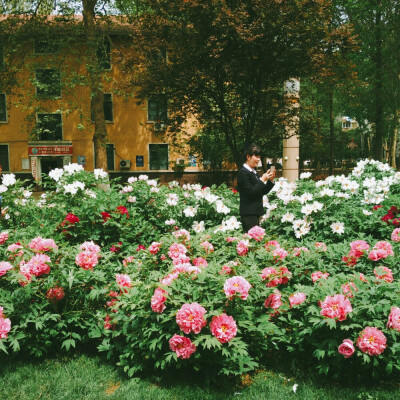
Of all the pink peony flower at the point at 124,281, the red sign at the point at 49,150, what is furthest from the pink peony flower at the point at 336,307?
the red sign at the point at 49,150

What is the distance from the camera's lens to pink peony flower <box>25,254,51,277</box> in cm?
322

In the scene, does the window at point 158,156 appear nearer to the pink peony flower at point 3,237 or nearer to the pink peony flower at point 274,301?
the pink peony flower at point 3,237

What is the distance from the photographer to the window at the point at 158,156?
29.1 metres

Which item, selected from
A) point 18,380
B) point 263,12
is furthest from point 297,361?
point 263,12

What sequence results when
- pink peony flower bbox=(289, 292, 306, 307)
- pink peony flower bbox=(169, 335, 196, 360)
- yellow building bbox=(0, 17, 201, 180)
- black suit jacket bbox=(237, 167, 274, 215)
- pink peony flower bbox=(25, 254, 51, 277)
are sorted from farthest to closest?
1. yellow building bbox=(0, 17, 201, 180)
2. black suit jacket bbox=(237, 167, 274, 215)
3. pink peony flower bbox=(25, 254, 51, 277)
4. pink peony flower bbox=(289, 292, 306, 307)
5. pink peony flower bbox=(169, 335, 196, 360)

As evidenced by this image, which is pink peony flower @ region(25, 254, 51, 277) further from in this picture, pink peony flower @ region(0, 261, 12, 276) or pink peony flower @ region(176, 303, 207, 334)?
pink peony flower @ region(176, 303, 207, 334)

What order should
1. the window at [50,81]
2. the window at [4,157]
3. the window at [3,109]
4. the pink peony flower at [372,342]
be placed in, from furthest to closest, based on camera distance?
1. the window at [3,109]
2. the window at [4,157]
3. the window at [50,81]
4. the pink peony flower at [372,342]

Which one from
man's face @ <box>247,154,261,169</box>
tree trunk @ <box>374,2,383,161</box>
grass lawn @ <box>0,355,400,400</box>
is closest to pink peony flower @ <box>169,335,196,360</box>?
grass lawn @ <box>0,355,400,400</box>

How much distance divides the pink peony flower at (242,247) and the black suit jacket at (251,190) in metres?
1.30

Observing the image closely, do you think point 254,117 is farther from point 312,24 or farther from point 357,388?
point 357,388

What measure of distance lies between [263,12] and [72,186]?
8.49 m

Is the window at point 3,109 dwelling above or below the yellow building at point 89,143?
above

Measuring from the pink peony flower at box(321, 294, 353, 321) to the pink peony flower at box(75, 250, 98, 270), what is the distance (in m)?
1.88

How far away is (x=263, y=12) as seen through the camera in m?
11.1
